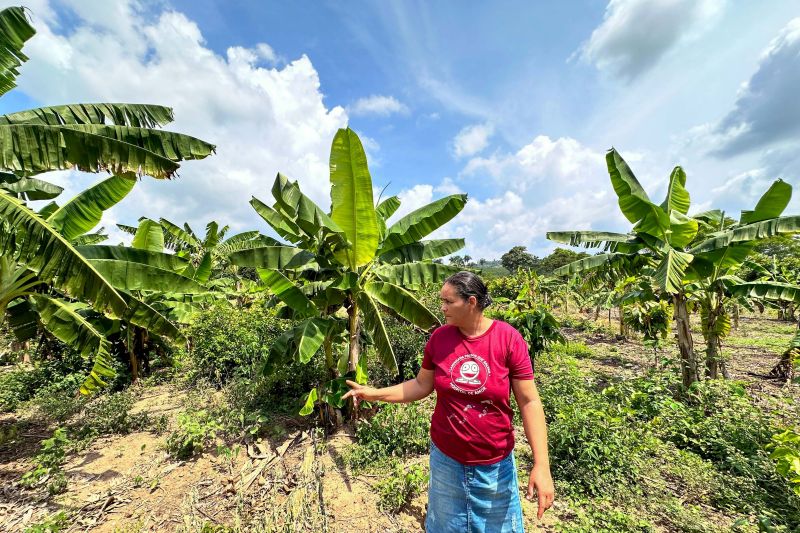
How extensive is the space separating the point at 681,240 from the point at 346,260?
5838 mm

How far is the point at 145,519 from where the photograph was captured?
11.9 feet

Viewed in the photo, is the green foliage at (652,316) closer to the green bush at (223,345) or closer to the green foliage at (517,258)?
the green bush at (223,345)

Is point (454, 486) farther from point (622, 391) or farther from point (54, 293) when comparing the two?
point (54, 293)

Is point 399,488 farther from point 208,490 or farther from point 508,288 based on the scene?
point 508,288

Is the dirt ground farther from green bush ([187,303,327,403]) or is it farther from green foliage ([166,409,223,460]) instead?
green bush ([187,303,327,403])

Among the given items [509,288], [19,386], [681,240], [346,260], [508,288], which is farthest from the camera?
[508,288]

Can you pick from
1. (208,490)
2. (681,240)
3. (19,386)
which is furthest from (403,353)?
(19,386)

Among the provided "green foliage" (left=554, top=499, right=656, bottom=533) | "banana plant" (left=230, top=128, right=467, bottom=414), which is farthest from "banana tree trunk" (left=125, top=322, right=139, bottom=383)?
"green foliage" (left=554, top=499, right=656, bottom=533)

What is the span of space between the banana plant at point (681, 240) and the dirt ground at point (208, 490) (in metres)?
1.96

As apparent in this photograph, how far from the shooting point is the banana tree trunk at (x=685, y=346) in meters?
6.12

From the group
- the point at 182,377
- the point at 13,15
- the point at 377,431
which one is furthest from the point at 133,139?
the point at 182,377

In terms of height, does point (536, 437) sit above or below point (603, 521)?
above

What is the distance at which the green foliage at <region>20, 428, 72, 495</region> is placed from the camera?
4.12 metres

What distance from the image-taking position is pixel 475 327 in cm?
231
